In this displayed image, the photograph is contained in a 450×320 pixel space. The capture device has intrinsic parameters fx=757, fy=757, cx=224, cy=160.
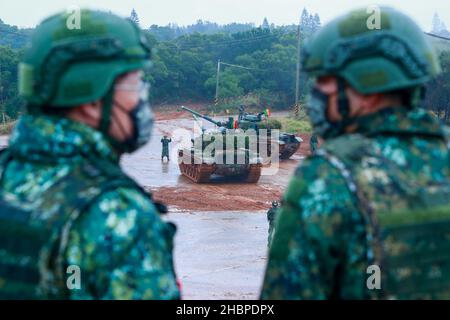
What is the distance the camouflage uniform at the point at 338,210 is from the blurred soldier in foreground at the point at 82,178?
14.6 inches

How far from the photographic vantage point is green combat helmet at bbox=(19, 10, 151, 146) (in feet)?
7.79

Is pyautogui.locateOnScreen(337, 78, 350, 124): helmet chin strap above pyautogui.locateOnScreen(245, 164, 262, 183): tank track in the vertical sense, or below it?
above

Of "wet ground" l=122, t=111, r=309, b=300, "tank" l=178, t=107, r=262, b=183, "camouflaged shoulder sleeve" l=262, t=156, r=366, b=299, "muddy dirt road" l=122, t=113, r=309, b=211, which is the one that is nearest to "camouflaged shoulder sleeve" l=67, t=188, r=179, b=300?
"camouflaged shoulder sleeve" l=262, t=156, r=366, b=299

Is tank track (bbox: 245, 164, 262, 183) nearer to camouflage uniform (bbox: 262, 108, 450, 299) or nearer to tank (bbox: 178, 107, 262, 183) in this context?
→ tank (bbox: 178, 107, 262, 183)

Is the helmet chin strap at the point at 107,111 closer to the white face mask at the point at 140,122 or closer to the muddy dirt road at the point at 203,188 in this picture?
the white face mask at the point at 140,122

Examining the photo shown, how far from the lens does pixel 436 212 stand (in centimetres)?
233

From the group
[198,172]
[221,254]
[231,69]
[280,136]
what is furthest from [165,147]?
[231,69]

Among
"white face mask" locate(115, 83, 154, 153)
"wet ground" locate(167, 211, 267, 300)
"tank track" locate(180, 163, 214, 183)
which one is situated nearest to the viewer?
"white face mask" locate(115, 83, 154, 153)

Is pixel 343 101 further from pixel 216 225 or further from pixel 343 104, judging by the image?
pixel 216 225

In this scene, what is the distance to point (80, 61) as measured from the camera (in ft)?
7.80

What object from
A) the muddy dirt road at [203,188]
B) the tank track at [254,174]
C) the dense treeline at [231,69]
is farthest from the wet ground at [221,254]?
the dense treeline at [231,69]

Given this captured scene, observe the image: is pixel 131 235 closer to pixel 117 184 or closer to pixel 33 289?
pixel 117 184

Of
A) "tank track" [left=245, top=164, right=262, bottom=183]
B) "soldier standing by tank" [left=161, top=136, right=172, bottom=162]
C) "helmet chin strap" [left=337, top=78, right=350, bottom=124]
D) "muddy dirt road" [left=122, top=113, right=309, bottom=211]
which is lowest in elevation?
"muddy dirt road" [left=122, top=113, right=309, bottom=211]

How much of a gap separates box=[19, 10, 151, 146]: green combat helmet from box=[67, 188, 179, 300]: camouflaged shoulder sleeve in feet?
1.15
